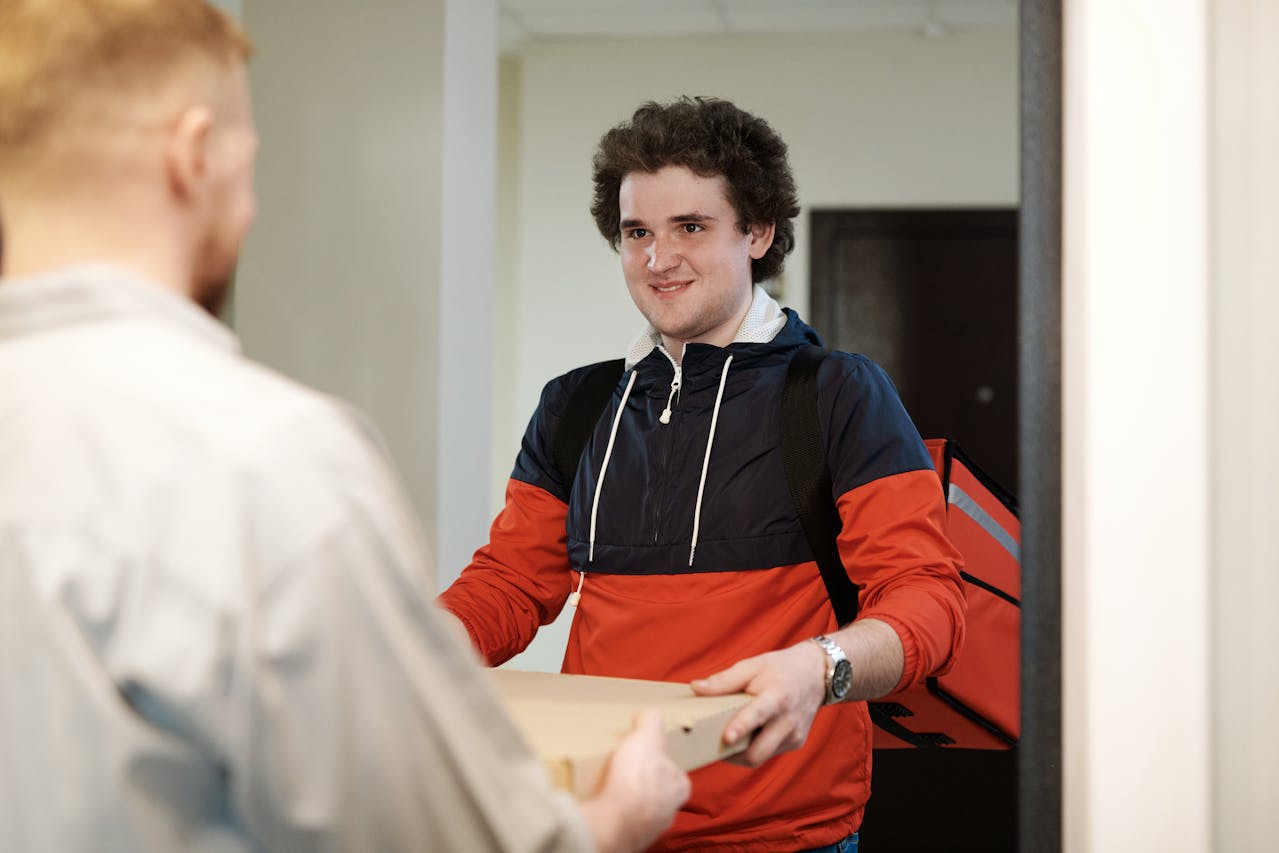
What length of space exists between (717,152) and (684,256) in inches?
6.3

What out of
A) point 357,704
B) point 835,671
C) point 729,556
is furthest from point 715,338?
point 357,704

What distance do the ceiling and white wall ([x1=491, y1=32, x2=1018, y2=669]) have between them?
66 millimetres

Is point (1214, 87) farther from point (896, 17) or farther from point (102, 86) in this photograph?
point (896, 17)

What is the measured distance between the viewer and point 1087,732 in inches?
36.9

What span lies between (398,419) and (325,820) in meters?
2.22

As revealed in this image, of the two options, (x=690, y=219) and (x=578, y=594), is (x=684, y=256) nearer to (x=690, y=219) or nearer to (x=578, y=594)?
(x=690, y=219)

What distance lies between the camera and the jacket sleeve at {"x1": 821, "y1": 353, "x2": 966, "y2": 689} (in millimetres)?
1319

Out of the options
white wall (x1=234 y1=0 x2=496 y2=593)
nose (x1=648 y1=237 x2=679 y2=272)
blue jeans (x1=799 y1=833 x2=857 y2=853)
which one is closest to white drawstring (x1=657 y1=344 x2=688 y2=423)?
nose (x1=648 y1=237 x2=679 y2=272)

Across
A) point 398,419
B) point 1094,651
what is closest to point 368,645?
point 1094,651

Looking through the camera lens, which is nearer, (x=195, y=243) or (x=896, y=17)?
(x=195, y=243)

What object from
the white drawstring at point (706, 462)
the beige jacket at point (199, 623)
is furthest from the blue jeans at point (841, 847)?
the beige jacket at point (199, 623)

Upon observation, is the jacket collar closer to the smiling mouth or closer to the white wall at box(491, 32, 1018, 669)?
the smiling mouth

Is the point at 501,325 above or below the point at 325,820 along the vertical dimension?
above

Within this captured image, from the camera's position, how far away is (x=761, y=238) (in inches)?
69.4
